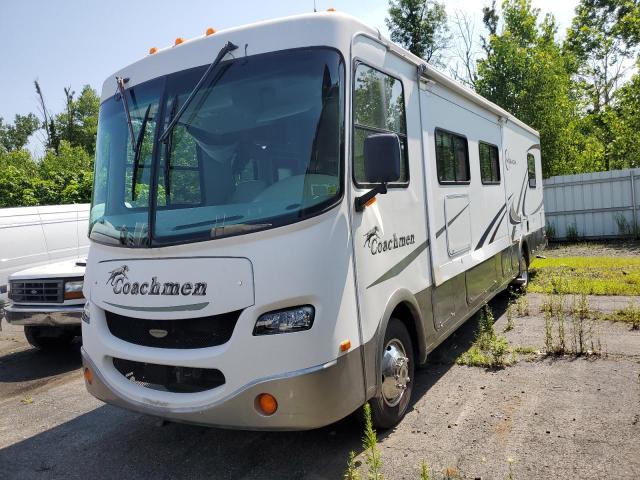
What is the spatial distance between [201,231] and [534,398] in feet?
10.5

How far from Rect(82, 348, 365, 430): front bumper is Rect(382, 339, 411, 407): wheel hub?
1.88 feet

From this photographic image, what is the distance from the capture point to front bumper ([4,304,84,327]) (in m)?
6.30

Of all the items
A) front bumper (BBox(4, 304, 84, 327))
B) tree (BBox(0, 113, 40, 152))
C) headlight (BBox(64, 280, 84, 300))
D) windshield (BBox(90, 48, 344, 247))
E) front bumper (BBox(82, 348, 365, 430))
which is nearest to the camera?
front bumper (BBox(82, 348, 365, 430))

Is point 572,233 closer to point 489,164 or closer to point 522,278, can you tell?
point 522,278

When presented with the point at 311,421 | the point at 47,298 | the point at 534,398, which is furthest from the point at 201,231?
the point at 47,298

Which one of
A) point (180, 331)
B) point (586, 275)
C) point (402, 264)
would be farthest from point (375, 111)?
point (586, 275)

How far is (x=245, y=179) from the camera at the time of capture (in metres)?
3.42

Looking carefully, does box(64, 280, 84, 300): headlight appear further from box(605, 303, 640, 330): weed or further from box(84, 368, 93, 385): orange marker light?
box(605, 303, 640, 330): weed

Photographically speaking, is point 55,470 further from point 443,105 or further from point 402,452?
point 443,105

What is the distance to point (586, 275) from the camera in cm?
996

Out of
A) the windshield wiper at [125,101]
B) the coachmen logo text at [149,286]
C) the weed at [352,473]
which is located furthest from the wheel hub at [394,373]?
the windshield wiper at [125,101]

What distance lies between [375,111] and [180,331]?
6.88 feet

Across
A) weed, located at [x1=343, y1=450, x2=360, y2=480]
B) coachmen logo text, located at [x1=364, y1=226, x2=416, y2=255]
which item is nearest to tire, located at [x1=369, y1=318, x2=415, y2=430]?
weed, located at [x1=343, y1=450, x2=360, y2=480]

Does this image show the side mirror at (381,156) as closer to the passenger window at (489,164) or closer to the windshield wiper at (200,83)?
the windshield wiper at (200,83)
